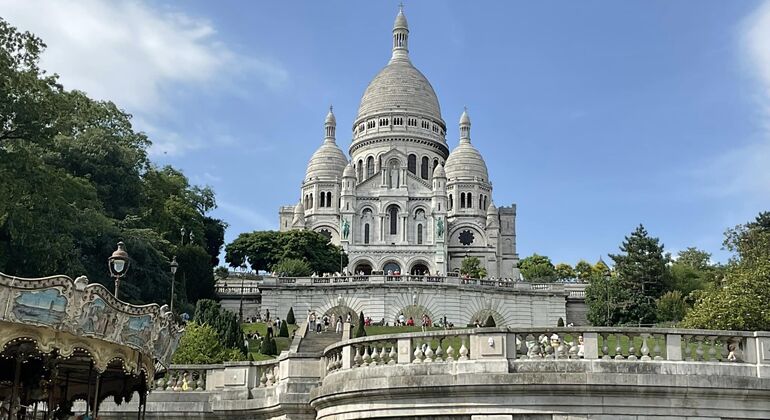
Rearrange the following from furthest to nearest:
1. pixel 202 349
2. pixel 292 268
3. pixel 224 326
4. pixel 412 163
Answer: pixel 412 163 < pixel 292 268 < pixel 224 326 < pixel 202 349

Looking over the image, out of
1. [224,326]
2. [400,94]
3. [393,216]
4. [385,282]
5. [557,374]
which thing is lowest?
[557,374]

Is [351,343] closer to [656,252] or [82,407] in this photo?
[82,407]

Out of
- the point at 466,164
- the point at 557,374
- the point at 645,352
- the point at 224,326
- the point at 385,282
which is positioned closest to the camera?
the point at 557,374

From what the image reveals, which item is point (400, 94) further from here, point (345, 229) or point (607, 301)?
point (607, 301)

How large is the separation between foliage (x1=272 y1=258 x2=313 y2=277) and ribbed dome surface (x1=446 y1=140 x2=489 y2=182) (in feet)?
130

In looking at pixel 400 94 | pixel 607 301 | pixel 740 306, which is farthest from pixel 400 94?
pixel 740 306

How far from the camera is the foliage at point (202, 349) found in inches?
1494

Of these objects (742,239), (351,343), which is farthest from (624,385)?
(742,239)

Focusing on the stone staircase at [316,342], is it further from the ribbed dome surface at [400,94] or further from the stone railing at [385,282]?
the ribbed dome surface at [400,94]

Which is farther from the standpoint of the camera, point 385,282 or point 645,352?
point 385,282

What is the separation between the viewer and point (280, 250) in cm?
9981

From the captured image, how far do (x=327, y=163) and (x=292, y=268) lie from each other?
41259mm

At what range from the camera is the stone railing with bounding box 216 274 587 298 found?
78562 mm

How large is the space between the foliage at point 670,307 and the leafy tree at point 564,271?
40830 mm
